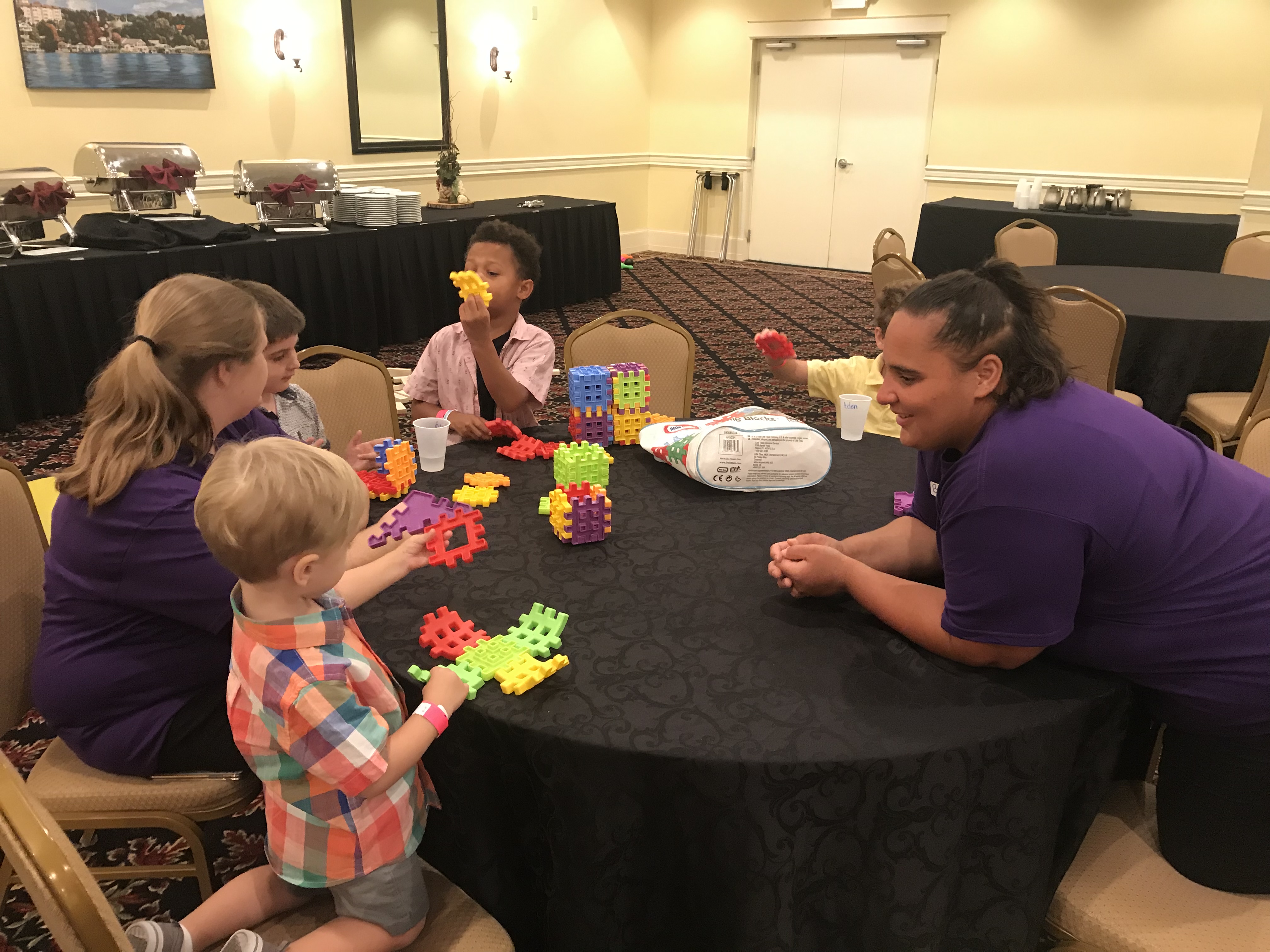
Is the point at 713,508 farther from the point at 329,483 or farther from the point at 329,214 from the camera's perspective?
the point at 329,214

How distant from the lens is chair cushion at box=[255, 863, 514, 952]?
1254 millimetres

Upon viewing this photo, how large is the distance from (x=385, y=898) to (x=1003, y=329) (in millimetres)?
1204

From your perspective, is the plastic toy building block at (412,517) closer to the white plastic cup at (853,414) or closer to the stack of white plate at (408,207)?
the white plastic cup at (853,414)

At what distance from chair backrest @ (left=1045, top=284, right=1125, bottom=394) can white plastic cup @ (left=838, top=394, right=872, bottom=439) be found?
4.94 feet

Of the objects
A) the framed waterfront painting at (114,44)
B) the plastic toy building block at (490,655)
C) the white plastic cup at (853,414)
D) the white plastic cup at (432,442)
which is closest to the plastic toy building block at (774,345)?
the white plastic cup at (853,414)

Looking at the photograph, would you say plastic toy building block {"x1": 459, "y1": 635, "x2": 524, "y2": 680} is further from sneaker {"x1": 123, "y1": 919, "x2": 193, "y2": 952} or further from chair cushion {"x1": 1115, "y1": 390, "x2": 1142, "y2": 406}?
chair cushion {"x1": 1115, "y1": 390, "x2": 1142, "y2": 406}

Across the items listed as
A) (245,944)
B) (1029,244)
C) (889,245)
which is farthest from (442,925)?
(1029,244)

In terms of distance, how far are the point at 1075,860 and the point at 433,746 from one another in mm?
1022

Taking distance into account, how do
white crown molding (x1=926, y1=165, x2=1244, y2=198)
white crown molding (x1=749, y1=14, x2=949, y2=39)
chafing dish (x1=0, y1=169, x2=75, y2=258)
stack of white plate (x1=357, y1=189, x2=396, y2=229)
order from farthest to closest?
white crown molding (x1=749, y1=14, x2=949, y2=39), white crown molding (x1=926, y1=165, x2=1244, y2=198), stack of white plate (x1=357, y1=189, x2=396, y2=229), chafing dish (x1=0, y1=169, x2=75, y2=258)

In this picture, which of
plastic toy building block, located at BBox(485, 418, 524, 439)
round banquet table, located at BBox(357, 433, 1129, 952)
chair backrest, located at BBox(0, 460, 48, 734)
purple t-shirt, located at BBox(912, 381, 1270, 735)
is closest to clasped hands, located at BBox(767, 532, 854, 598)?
round banquet table, located at BBox(357, 433, 1129, 952)

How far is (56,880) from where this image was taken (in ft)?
2.72

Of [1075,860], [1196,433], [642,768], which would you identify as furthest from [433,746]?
[1196,433]

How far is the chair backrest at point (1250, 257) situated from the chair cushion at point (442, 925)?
5.56 meters

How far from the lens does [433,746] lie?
1334mm
